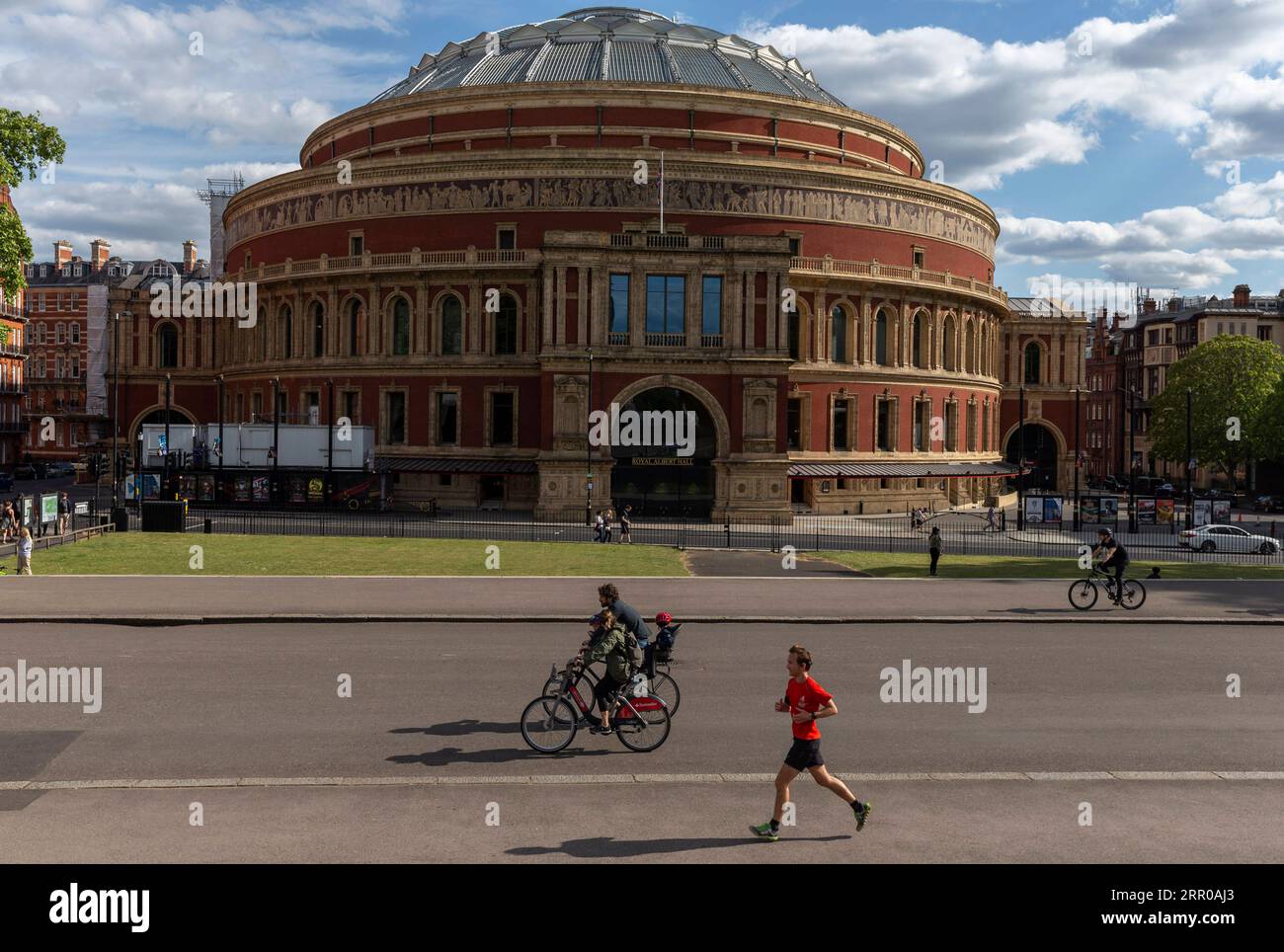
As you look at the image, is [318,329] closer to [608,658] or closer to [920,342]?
[920,342]

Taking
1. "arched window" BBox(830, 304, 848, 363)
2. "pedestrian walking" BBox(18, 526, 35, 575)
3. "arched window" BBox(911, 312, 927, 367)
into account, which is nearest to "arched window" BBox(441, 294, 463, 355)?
"arched window" BBox(830, 304, 848, 363)

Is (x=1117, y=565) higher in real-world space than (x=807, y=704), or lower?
higher

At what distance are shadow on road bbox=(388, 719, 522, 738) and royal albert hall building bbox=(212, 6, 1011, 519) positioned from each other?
36.1m

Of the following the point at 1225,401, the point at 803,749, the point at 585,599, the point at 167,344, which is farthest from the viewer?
the point at 1225,401

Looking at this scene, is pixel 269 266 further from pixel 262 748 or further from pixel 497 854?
pixel 497 854

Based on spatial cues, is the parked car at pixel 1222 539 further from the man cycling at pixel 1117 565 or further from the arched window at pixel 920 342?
the arched window at pixel 920 342

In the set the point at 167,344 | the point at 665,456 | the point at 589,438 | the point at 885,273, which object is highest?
the point at 885,273

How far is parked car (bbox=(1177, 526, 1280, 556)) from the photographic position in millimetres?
43062

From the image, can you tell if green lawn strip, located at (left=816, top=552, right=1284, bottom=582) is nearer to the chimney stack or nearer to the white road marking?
the white road marking

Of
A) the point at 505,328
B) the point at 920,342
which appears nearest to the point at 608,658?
the point at 505,328

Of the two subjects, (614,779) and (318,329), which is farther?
(318,329)

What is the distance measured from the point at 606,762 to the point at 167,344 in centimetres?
7270

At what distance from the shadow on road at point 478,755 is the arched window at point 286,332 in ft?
184

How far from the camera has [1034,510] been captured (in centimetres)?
5181
